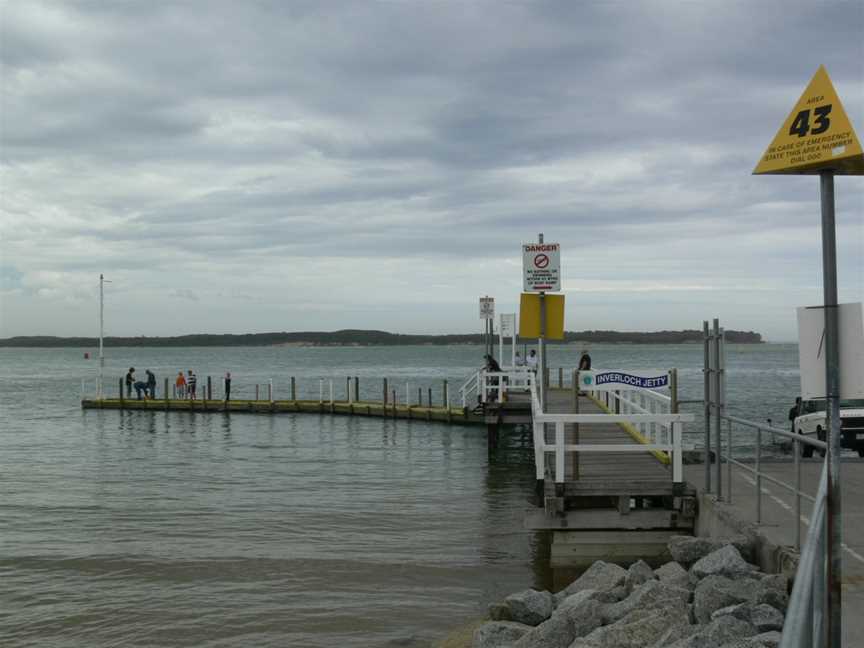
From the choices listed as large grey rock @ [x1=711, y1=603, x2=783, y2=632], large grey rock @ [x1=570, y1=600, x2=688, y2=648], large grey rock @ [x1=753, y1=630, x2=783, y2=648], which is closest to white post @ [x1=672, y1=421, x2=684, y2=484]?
large grey rock @ [x1=570, y1=600, x2=688, y2=648]

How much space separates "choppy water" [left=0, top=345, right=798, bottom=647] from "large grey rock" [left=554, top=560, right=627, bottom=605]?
1.42 meters

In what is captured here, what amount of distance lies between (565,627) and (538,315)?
4.34m

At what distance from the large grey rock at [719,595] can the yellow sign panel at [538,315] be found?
408cm

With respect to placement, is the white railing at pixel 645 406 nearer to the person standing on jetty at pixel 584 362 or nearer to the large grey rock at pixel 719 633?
the person standing on jetty at pixel 584 362

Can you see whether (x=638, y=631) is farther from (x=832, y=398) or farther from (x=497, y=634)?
(x=832, y=398)

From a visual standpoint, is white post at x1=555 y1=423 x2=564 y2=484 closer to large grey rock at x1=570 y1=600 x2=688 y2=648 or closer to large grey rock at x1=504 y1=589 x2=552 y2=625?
large grey rock at x1=504 y1=589 x2=552 y2=625

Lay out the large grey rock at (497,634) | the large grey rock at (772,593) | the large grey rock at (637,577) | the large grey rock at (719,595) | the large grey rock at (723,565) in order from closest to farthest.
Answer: the large grey rock at (772,593)
the large grey rock at (719,595)
the large grey rock at (723,565)
the large grey rock at (497,634)
the large grey rock at (637,577)

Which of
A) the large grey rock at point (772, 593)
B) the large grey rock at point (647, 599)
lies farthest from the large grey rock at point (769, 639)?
the large grey rock at point (647, 599)

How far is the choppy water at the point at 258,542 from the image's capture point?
971cm

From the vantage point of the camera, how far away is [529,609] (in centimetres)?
827

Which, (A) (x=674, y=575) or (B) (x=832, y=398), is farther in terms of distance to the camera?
(A) (x=674, y=575)

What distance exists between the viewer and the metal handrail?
291cm

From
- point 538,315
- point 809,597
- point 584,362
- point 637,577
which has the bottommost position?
point 637,577

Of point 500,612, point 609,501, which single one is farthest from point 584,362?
point 500,612
